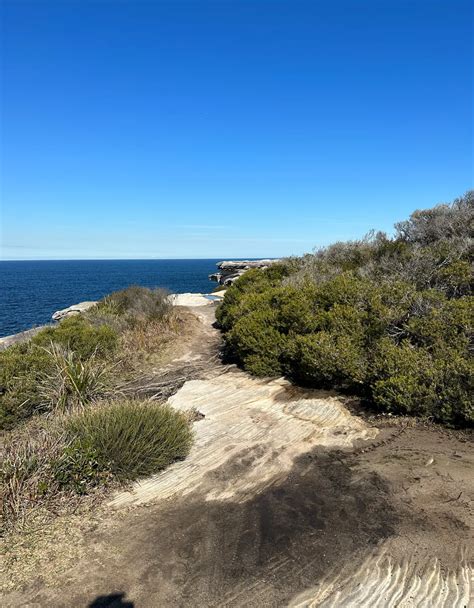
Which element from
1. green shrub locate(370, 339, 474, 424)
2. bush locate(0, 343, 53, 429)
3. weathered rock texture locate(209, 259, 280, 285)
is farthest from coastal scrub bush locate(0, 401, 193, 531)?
weathered rock texture locate(209, 259, 280, 285)

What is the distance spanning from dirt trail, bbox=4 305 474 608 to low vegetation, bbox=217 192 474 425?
2.17 feet

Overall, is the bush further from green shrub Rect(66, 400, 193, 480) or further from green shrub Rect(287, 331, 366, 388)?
green shrub Rect(287, 331, 366, 388)

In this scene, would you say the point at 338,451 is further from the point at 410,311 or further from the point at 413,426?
the point at 410,311

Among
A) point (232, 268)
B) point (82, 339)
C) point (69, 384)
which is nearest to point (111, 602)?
point (69, 384)

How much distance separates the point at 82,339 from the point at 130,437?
5556mm

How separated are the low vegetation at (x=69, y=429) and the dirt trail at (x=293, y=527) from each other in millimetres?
395

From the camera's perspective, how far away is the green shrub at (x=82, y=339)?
31.6 feet

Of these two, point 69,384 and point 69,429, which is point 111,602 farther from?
point 69,384

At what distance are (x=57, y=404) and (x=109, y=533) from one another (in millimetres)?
3582

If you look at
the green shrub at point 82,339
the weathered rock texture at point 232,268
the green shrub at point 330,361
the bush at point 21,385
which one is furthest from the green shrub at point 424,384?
the weathered rock texture at point 232,268

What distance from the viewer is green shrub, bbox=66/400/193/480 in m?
4.81

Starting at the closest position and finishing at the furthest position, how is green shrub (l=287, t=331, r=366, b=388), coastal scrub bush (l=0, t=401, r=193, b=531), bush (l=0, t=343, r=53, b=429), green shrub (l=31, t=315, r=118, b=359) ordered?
coastal scrub bush (l=0, t=401, r=193, b=531)
bush (l=0, t=343, r=53, b=429)
green shrub (l=287, t=331, r=366, b=388)
green shrub (l=31, t=315, r=118, b=359)

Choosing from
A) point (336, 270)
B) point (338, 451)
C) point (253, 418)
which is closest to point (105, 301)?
point (336, 270)

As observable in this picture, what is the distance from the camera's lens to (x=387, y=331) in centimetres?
806
